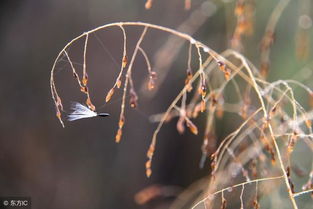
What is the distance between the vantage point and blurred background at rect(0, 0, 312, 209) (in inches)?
107

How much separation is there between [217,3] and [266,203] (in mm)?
1149

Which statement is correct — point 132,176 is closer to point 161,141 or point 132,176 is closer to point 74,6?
point 161,141

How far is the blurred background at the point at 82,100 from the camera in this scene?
8.94 ft

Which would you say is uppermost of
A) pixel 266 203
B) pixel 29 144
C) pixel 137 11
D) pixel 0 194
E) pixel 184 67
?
pixel 137 11

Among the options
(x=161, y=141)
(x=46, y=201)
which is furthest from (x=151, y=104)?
(x=46, y=201)

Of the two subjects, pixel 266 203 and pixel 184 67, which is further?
pixel 184 67

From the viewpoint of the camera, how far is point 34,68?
8.97 ft

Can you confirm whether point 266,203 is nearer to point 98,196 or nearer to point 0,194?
point 98,196

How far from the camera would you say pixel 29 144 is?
2855 millimetres

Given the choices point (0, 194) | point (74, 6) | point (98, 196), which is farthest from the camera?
point (98, 196)

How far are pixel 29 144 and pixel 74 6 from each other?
814 millimetres

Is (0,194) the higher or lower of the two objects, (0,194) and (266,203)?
the higher

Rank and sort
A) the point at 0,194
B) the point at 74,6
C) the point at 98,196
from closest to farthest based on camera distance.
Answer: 1. the point at 0,194
2. the point at 74,6
3. the point at 98,196

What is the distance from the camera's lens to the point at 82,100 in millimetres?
2701
